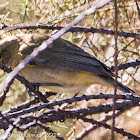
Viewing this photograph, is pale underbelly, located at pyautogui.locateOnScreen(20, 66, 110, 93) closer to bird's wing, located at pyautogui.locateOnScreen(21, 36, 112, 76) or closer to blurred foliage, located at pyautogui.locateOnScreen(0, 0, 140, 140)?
bird's wing, located at pyautogui.locateOnScreen(21, 36, 112, 76)

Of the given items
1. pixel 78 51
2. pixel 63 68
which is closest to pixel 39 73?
pixel 63 68

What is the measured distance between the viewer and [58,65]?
4.00m

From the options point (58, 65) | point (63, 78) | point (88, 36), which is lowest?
point (63, 78)

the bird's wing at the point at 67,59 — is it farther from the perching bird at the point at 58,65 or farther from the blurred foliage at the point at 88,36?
the blurred foliage at the point at 88,36

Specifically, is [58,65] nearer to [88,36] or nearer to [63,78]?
[63,78]

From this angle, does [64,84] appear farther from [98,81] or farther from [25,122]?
[25,122]

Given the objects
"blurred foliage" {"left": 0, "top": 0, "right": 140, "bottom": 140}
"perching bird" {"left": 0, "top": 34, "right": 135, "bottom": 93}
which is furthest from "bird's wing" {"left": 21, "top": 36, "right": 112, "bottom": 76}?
"blurred foliage" {"left": 0, "top": 0, "right": 140, "bottom": 140}

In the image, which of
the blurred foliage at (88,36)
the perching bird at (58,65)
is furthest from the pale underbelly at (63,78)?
the blurred foliage at (88,36)

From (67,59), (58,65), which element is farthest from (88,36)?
(58,65)

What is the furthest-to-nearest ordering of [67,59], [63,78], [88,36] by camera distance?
[88,36] → [67,59] → [63,78]

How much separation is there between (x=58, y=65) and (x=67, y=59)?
143 mm

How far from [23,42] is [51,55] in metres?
0.32

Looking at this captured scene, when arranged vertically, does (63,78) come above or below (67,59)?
below

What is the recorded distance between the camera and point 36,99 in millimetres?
3500
